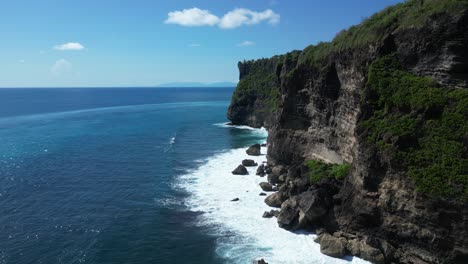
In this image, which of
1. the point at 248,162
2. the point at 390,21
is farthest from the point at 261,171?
the point at 390,21

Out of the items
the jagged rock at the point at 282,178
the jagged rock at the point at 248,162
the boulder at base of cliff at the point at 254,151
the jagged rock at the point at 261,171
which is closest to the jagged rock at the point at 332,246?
the jagged rock at the point at 282,178

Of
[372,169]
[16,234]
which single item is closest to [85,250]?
[16,234]

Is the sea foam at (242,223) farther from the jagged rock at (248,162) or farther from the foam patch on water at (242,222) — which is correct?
the jagged rock at (248,162)

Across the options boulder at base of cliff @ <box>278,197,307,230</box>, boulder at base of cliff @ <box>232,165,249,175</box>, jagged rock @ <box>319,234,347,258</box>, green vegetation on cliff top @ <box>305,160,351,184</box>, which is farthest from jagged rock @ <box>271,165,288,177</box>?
jagged rock @ <box>319,234,347,258</box>

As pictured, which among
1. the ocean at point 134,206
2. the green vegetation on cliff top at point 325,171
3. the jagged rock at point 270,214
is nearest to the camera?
the ocean at point 134,206

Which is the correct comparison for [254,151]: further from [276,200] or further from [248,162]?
[276,200]

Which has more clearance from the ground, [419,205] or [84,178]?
[419,205]

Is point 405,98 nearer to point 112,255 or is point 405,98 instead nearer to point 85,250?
point 112,255
